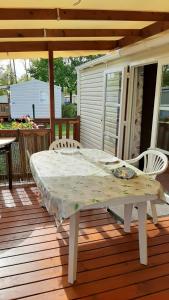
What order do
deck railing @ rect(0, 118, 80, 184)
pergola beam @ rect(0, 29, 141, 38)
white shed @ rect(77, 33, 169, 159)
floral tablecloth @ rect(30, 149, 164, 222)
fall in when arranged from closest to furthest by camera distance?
floral tablecloth @ rect(30, 149, 164, 222), pergola beam @ rect(0, 29, 141, 38), white shed @ rect(77, 33, 169, 159), deck railing @ rect(0, 118, 80, 184)

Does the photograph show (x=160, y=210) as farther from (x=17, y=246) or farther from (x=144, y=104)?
(x=144, y=104)

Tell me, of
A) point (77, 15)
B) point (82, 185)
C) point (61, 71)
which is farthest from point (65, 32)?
point (61, 71)

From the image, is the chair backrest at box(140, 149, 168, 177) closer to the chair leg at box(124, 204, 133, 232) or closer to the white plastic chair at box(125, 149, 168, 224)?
the white plastic chair at box(125, 149, 168, 224)

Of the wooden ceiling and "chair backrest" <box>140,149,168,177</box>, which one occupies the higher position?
the wooden ceiling

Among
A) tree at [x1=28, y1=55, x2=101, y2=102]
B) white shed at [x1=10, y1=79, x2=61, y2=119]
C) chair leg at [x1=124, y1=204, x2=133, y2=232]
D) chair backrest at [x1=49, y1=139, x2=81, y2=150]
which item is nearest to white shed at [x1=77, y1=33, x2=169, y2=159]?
chair backrest at [x1=49, y1=139, x2=81, y2=150]

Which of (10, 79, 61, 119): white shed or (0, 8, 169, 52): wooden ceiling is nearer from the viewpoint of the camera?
(0, 8, 169, 52): wooden ceiling

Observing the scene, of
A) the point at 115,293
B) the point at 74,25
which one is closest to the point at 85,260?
the point at 115,293

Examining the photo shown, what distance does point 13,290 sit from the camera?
1926 millimetres

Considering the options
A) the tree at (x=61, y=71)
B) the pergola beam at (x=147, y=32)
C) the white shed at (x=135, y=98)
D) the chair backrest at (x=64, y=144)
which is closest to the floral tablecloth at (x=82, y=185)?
the chair backrest at (x=64, y=144)

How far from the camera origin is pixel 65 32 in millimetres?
3291

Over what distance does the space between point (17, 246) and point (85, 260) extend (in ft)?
2.19

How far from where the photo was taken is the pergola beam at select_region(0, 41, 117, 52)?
3.84 m

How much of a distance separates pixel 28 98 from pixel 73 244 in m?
14.2

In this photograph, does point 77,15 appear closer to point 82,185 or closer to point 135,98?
point 82,185
